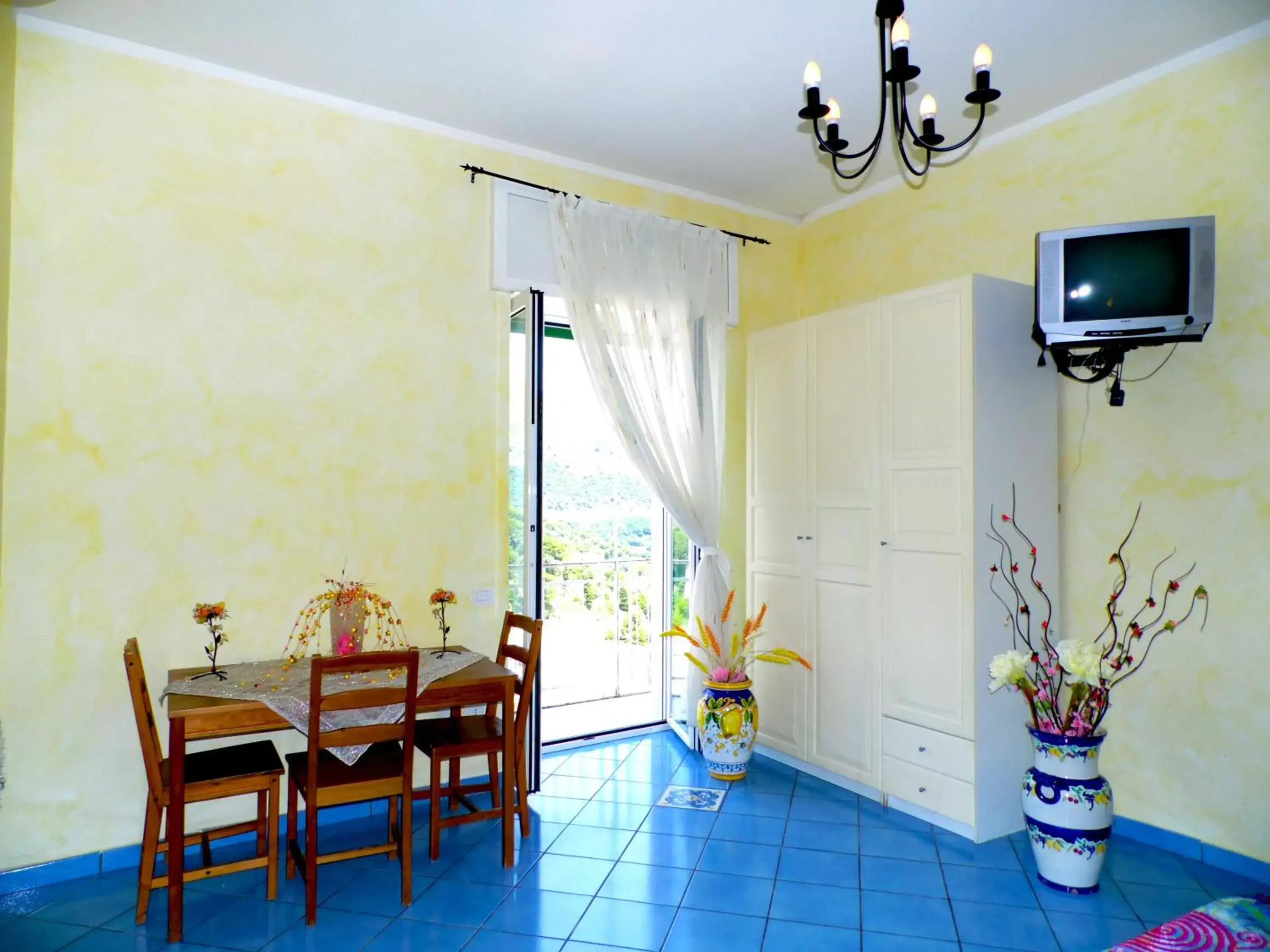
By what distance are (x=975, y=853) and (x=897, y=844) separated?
29 centimetres

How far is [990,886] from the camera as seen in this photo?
2797 mm

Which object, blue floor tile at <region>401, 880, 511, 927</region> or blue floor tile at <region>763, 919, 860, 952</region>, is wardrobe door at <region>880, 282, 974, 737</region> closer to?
blue floor tile at <region>763, 919, 860, 952</region>

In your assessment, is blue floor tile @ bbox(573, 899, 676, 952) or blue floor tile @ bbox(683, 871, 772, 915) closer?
blue floor tile @ bbox(573, 899, 676, 952)

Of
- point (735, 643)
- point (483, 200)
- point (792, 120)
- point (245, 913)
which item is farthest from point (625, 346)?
point (245, 913)

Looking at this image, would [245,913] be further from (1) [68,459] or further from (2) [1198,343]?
(2) [1198,343]

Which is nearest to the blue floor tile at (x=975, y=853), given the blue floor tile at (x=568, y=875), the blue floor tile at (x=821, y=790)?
the blue floor tile at (x=821, y=790)

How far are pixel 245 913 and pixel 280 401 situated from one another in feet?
6.23

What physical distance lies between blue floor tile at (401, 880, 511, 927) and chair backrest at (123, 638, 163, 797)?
93cm

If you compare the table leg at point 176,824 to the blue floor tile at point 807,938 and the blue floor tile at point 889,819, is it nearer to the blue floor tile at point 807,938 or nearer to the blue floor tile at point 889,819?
the blue floor tile at point 807,938

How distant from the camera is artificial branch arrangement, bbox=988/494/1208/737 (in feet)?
9.16

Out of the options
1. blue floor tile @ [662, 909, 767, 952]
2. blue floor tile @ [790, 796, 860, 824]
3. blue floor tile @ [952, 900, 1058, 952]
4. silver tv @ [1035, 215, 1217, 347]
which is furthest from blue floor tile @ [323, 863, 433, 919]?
silver tv @ [1035, 215, 1217, 347]

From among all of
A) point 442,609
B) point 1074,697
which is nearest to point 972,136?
point 1074,697

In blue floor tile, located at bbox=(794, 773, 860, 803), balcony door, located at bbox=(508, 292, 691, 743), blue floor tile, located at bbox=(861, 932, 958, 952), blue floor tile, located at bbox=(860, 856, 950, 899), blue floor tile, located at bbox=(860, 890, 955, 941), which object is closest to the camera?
blue floor tile, located at bbox=(861, 932, 958, 952)

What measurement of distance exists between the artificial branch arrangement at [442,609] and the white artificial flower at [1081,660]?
2363mm
